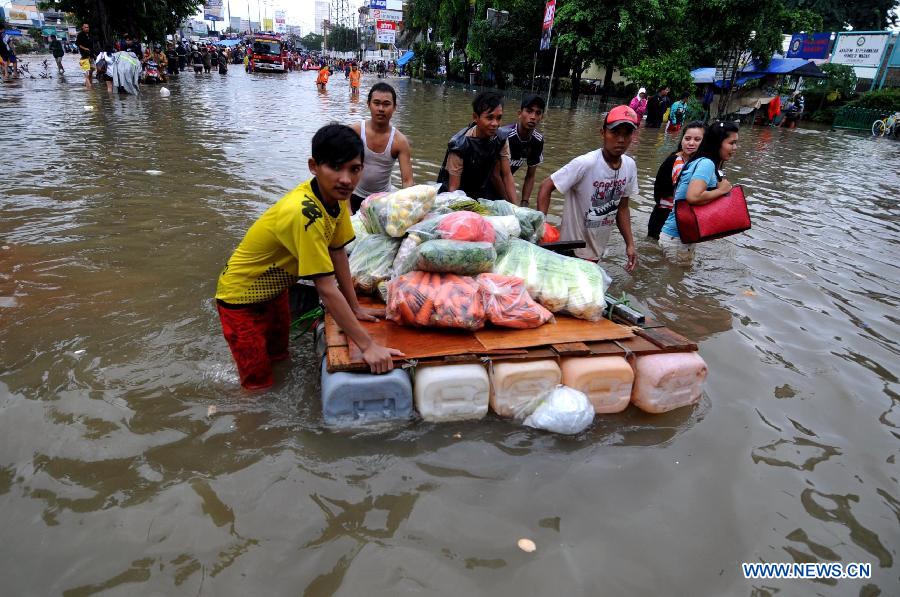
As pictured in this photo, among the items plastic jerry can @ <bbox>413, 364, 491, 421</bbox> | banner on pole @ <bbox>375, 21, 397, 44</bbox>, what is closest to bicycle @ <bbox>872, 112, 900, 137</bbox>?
plastic jerry can @ <bbox>413, 364, 491, 421</bbox>

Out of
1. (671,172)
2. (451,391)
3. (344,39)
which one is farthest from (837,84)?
(344,39)

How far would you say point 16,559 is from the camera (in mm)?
1881

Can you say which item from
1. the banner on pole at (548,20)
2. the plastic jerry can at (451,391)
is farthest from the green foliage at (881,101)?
the plastic jerry can at (451,391)

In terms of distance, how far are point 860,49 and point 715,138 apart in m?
33.8

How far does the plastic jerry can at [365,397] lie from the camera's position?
2398 millimetres

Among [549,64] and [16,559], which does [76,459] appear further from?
[549,64]

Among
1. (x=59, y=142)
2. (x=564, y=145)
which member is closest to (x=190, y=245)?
(x=59, y=142)

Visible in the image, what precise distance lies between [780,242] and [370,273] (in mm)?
5523

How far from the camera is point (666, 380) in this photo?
8.80ft

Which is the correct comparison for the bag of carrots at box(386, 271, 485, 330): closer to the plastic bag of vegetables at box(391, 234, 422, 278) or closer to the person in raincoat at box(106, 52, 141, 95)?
the plastic bag of vegetables at box(391, 234, 422, 278)

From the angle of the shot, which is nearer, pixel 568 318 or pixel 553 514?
pixel 553 514

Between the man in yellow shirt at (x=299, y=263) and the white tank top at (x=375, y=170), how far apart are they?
4.91 ft

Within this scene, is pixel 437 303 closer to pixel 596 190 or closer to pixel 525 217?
pixel 525 217

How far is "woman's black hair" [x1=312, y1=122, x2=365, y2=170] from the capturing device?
222 centimetres
